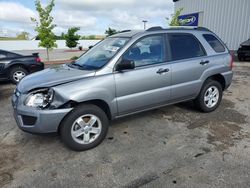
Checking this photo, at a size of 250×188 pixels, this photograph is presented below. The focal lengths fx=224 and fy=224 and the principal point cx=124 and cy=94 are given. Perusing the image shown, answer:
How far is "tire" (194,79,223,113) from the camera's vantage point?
468 cm

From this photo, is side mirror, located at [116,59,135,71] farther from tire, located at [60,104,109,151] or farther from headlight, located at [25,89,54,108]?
headlight, located at [25,89,54,108]

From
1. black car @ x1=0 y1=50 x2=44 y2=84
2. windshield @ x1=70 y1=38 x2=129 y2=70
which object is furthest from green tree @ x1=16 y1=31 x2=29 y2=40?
windshield @ x1=70 y1=38 x2=129 y2=70

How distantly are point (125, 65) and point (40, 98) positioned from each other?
133cm

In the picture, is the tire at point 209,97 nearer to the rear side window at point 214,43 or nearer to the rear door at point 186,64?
the rear door at point 186,64

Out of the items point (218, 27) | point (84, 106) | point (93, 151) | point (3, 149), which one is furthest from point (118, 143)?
point (218, 27)

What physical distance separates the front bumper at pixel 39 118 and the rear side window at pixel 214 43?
10.7ft

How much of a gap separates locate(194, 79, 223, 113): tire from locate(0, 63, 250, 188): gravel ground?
0.24 metres

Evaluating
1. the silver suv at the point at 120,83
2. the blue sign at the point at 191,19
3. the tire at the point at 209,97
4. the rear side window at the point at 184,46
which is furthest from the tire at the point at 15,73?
the blue sign at the point at 191,19

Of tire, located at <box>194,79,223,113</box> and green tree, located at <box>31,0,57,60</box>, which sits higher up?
green tree, located at <box>31,0,57,60</box>

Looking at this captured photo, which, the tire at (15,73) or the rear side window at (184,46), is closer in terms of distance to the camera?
the rear side window at (184,46)

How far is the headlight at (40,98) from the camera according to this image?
3.09 m

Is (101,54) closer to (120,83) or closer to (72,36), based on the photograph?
(120,83)

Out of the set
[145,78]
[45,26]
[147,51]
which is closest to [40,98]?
[145,78]

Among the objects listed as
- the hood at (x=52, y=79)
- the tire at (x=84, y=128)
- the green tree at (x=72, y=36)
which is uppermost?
the green tree at (x=72, y=36)
